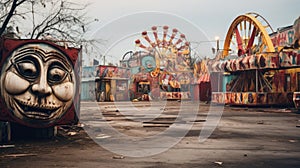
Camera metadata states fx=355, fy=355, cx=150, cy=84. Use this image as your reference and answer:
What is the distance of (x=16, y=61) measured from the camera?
858 cm

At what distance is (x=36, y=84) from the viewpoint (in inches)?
341

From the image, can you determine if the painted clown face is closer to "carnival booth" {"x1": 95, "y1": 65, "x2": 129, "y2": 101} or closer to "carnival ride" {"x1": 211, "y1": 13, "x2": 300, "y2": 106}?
"carnival ride" {"x1": 211, "y1": 13, "x2": 300, "y2": 106}

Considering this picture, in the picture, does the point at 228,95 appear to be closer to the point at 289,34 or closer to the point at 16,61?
the point at 289,34

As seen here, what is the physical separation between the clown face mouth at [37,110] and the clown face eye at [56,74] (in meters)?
0.65

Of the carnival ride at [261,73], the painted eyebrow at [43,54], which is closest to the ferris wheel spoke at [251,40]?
the carnival ride at [261,73]

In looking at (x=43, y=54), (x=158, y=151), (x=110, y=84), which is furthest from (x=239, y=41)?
(x=158, y=151)

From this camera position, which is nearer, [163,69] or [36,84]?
[36,84]

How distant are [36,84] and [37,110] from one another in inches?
25.5

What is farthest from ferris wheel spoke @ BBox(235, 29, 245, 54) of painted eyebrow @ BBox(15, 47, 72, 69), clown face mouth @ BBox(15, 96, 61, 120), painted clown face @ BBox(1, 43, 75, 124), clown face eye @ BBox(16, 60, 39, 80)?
clown face eye @ BBox(16, 60, 39, 80)

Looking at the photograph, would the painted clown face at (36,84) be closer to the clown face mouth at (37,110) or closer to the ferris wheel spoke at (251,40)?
the clown face mouth at (37,110)

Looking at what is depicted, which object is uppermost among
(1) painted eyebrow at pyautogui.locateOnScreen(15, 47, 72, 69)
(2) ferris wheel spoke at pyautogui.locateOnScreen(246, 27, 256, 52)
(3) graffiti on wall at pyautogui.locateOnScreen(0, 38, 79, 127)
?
(2) ferris wheel spoke at pyautogui.locateOnScreen(246, 27, 256, 52)

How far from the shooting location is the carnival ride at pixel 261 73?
26.7 meters

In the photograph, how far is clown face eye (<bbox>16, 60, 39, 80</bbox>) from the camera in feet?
28.2

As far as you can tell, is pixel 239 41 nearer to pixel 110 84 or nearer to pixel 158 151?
pixel 110 84
